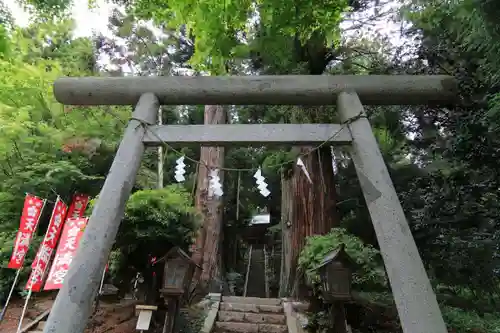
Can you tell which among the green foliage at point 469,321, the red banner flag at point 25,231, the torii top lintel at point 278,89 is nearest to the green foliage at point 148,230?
the red banner flag at point 25,231

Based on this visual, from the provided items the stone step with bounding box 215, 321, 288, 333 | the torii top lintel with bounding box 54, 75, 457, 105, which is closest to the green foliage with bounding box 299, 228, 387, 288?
the stone step with bounding box 215, 321, 288, 333

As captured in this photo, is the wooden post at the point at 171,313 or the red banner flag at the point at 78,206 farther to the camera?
the red banner flag at the point at 78,206

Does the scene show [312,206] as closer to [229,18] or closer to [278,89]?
[278,89]

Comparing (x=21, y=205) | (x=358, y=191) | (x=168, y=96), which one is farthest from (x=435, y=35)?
(x=21, y=205)

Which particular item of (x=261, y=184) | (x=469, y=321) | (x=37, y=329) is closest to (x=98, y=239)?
(x=261, y=184)

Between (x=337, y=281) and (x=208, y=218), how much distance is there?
481 centimetres

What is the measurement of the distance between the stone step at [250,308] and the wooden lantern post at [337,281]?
81.7 inches

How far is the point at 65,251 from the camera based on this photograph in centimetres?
649

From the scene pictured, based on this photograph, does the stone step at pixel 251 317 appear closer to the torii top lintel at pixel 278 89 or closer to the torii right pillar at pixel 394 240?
the torii right pillar at pixel 394 240

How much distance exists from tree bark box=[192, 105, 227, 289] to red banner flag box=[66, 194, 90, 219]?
8.78ft

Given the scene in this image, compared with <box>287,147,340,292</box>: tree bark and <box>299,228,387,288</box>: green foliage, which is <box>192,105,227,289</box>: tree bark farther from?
<box>299,228,387,288</box>: green foliage

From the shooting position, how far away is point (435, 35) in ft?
20.9

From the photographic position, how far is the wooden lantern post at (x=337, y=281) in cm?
480

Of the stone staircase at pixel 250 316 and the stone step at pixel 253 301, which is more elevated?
the stone step at pixel 253 301
